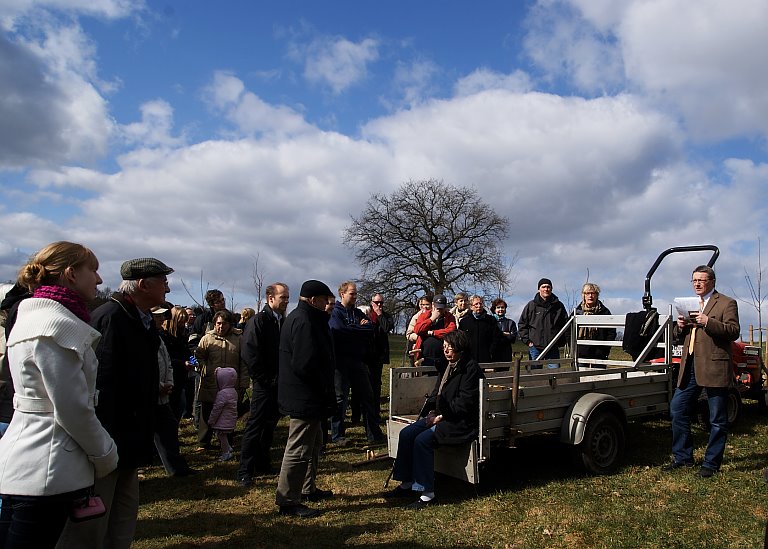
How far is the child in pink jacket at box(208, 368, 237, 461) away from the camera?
690 cm

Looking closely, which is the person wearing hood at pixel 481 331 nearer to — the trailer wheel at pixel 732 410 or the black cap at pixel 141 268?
the trailer wheel at pixel 732 410

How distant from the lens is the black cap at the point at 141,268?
3.32 meters

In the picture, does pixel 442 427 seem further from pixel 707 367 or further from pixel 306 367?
pixel 707 367

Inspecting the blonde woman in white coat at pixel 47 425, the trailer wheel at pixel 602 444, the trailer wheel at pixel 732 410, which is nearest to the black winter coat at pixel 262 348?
the trailer wheel at pixel 602 444

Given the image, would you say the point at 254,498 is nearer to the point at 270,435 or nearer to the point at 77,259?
the point at 270,435

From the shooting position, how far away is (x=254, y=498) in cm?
554

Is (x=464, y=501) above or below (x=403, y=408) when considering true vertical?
below

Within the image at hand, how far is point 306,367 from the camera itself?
196 inches

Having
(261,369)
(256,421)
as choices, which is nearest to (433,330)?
(261,369)

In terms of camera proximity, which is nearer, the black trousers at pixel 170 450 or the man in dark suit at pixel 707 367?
the man in dark suit at pixel 707 367

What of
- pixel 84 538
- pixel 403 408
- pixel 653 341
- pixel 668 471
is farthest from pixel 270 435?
pixel 653 341

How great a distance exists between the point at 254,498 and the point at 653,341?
4.80m

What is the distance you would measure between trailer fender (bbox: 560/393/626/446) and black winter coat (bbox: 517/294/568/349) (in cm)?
281

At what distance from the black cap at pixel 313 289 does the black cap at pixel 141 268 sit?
1899 mm
